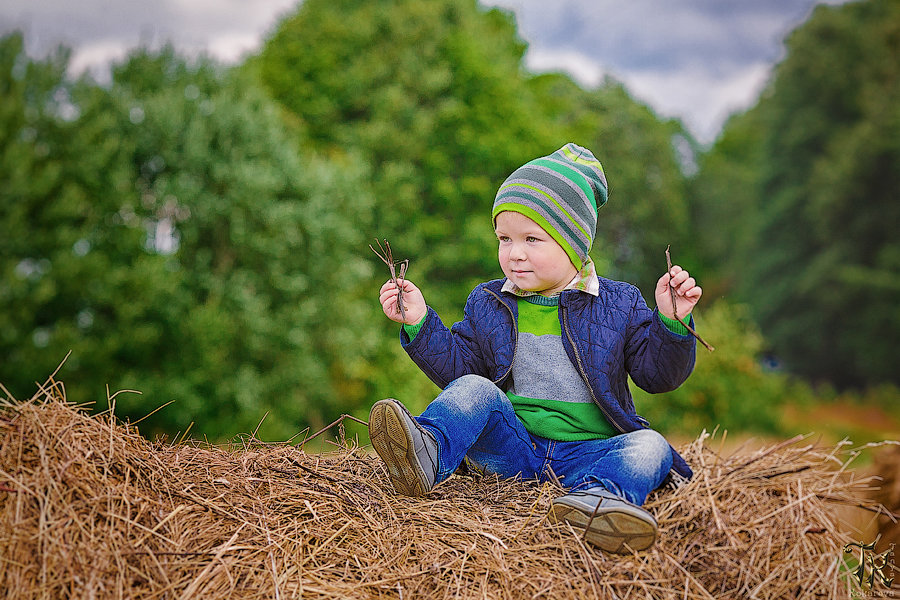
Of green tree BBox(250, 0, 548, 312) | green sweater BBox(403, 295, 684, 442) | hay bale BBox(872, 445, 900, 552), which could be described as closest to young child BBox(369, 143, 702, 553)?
green sweater BBox(403, 295, 684, 442)

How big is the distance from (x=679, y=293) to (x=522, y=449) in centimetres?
78

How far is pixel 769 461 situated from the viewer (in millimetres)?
2746

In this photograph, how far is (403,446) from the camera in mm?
2309

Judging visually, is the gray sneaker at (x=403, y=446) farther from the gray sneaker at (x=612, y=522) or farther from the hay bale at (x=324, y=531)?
the gray sneaker at (x=612, y=522)

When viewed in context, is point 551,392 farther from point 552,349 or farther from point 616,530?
point 616,530

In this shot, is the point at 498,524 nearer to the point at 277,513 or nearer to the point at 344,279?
the point at 277,513

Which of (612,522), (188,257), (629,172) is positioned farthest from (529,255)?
(629,172)

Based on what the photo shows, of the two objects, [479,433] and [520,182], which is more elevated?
[520,182]

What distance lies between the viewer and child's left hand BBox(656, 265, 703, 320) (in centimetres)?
258

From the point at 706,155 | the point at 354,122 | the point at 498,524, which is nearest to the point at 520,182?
the point at 498,524

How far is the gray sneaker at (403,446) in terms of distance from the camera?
2.29 metres

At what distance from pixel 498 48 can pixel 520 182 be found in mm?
14129

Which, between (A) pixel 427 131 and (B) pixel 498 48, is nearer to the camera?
(A) pixel 427 131

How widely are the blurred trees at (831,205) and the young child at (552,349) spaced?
52.0 feet
